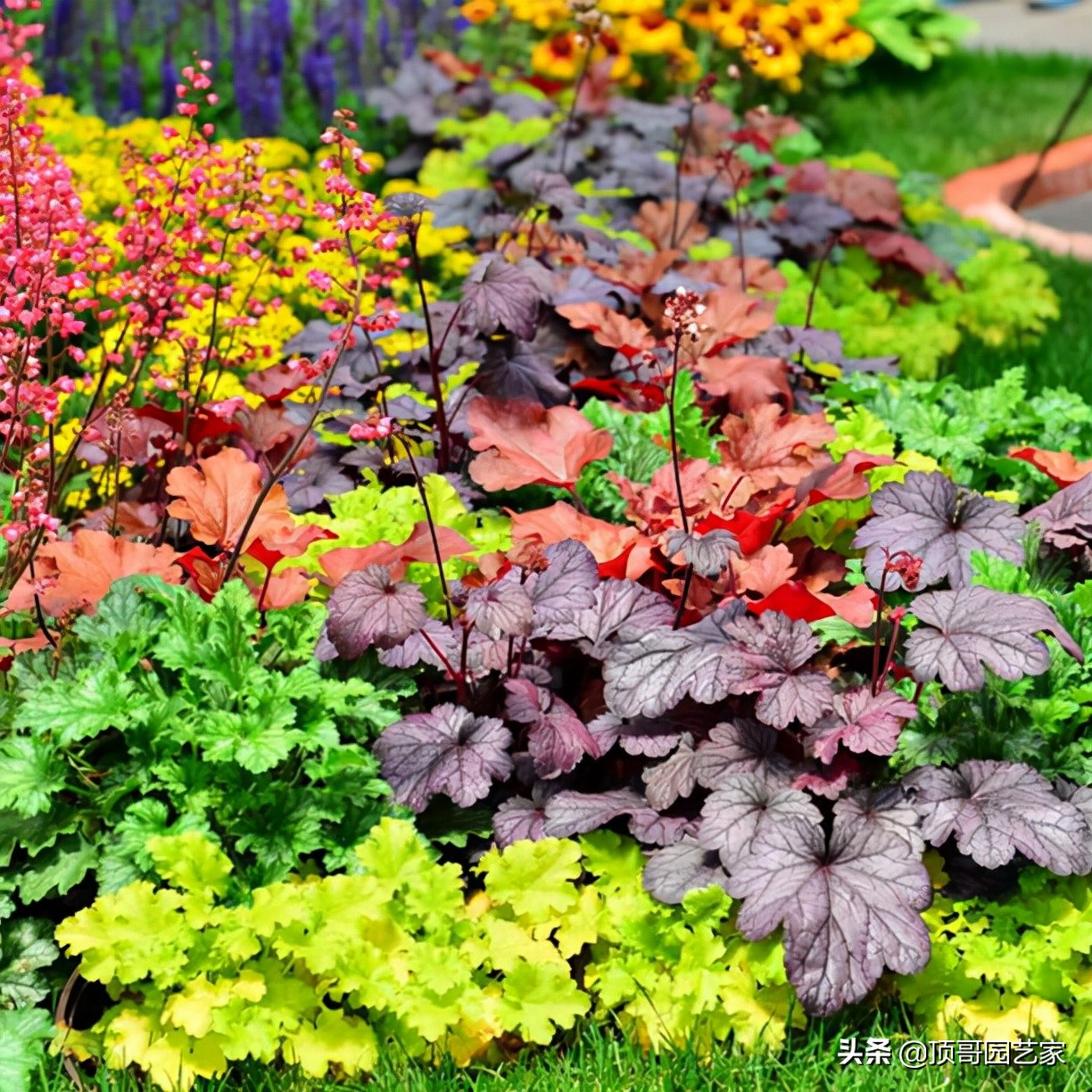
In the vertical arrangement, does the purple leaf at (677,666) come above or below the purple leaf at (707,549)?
below

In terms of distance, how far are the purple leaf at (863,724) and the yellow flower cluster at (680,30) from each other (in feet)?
12.9

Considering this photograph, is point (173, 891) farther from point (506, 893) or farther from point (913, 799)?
point (913, 799)

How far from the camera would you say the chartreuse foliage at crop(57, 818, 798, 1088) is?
226 centimetres

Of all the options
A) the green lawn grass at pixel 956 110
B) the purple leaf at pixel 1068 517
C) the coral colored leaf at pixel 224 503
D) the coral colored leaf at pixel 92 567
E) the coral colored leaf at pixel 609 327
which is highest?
the purple leaf at pixel 1068 517

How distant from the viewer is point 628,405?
3566 mm

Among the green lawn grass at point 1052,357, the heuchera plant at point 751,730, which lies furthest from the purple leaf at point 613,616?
the green lawn grass at point 1052,357

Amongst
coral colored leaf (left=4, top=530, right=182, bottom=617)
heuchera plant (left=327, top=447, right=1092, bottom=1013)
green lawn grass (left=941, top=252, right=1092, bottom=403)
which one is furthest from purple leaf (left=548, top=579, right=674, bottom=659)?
green lawn grass (left=941, top=252, right=1092, bottom=403)

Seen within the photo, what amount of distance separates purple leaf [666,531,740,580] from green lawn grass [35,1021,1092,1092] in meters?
0.74

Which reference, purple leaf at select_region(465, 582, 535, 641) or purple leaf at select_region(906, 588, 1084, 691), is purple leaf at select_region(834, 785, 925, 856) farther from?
purple leaf at select_region(465, 582, 535, 641)

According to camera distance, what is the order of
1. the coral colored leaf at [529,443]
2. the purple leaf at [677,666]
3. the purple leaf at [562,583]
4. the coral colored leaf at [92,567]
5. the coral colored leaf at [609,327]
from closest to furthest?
the purple leaf at [677,666] → the purple leaf at [562,583] → the coral colored leaf at [92,567] → the coral colored leaf at [529,443] → the coral colored leaf at [609,327]

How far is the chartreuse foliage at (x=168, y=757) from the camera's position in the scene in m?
2.39

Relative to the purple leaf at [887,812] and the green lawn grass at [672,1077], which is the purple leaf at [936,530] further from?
the green lawn grass at [672,1077]

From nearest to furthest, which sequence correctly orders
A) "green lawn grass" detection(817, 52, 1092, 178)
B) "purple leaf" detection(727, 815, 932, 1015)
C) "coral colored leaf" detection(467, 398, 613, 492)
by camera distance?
"purple leaf" detection(727, 815, 932, 1015)
"coral colored leaf" detection(467, 398, 613, 492)
"green lawn grass" detection(817, 52, 1092, 178)

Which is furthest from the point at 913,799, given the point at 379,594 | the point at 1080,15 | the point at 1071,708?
the point at 1080,15
